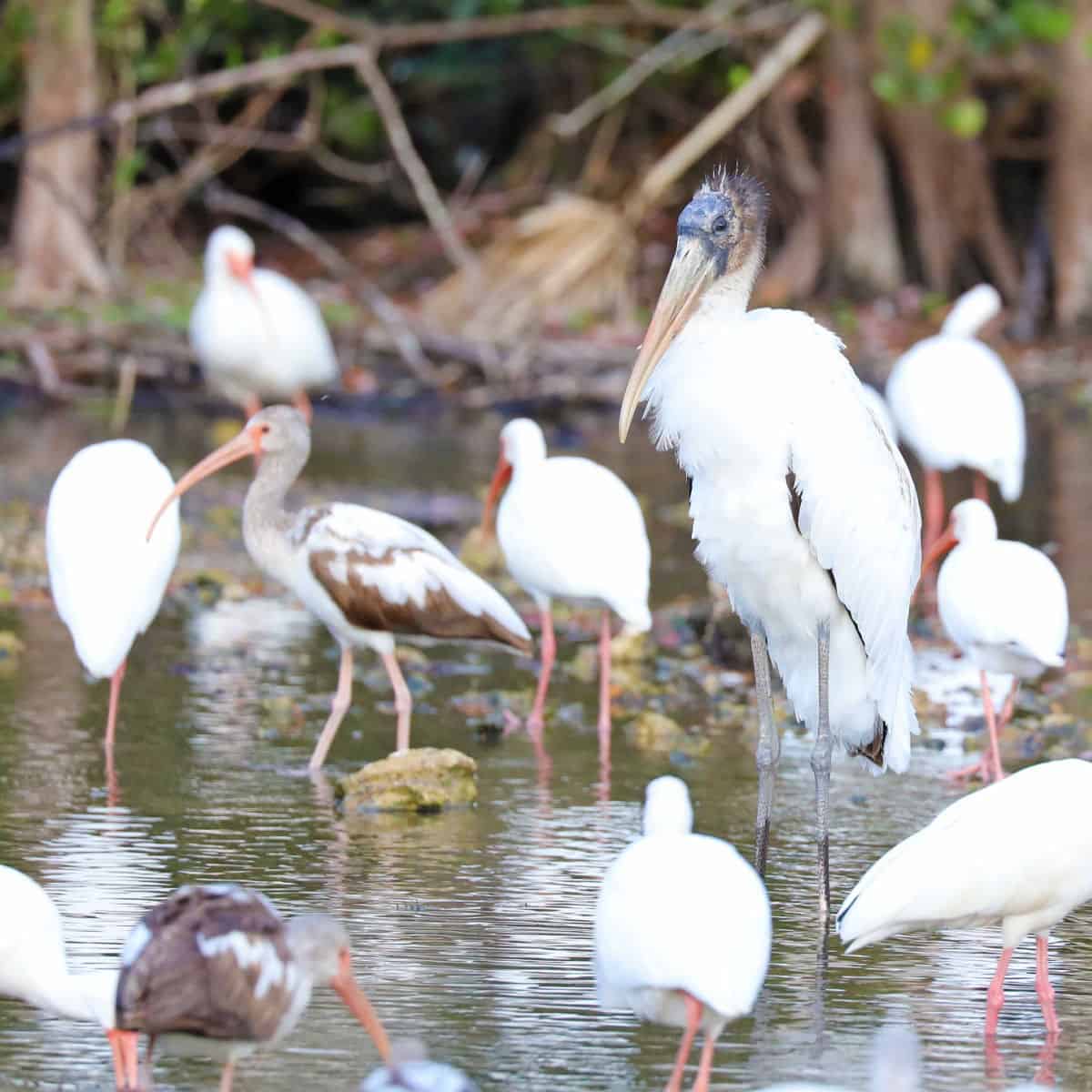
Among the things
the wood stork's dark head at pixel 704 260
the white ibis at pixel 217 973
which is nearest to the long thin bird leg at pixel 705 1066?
the white ibis at pixel 217 973

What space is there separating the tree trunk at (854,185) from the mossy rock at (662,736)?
1424cm

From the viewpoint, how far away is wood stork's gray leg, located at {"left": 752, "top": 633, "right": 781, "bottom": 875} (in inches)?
259

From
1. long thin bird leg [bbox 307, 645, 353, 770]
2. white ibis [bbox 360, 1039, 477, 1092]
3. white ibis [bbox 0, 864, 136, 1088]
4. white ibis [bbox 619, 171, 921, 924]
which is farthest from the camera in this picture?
long thin bird leg [bbox 307, 645, 353, 770]

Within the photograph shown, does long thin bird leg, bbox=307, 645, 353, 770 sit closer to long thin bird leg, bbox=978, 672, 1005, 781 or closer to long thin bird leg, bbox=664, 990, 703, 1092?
long thin bird leg, bbox=978, 672, 1005, 781

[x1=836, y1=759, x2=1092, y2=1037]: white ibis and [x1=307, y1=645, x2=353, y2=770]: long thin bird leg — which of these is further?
[x1=307, y1=645, x2=353, y2=770]: long thin bird leg

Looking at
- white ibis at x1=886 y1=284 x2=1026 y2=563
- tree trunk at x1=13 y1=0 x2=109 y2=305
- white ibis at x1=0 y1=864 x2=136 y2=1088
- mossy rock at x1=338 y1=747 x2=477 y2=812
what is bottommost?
white ibis at x1=0 y1=864 x2=136 y2=1088

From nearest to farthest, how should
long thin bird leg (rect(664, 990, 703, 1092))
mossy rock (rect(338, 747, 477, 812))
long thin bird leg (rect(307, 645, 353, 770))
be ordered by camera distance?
long thin bird leg (rect(664, 990, 703, 1092)) < mossy rock (rect(338, 747, 477, 812)) < long thin bird leg (rect(307, 645, 353, 770))

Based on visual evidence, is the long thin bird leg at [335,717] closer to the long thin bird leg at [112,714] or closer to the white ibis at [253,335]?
the long thin bird leg at [112,714]

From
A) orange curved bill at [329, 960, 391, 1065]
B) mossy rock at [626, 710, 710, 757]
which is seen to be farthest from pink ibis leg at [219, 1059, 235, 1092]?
mossy rock at [626, 710, 710, 757]

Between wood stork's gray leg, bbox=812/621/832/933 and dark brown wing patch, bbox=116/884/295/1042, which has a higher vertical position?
wood stork's gray leg, bbox=812/621/832/933

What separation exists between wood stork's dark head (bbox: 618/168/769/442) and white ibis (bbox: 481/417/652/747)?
233 cm

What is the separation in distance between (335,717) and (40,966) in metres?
3.18

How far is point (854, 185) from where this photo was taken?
73.3 ft

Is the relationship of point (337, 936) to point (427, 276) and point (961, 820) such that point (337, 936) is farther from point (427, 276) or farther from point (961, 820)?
point (427, 276)
